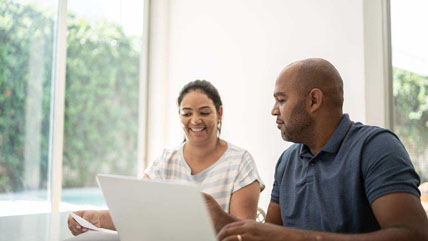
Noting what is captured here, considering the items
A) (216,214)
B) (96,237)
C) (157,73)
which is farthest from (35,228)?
(157,73)

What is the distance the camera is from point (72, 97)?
11.2ft

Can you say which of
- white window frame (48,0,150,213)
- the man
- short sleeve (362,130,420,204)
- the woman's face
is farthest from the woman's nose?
white window frame (48,0,150,213)

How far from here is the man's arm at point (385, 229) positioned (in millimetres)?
1002

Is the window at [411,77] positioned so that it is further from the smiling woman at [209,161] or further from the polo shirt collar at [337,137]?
the polo shirt collar at [337,137]

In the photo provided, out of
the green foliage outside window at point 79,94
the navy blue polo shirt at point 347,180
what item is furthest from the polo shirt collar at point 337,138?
the green foliage outside window at point 79,94

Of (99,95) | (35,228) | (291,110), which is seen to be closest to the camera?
(291,110)

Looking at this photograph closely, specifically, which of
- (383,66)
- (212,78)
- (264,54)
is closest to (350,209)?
(383,66)

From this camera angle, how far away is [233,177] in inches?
75.6

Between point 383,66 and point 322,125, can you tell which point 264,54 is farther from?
point 322,125

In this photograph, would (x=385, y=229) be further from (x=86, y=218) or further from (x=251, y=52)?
(x=251, y=52)

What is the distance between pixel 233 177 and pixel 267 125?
4.31 feet

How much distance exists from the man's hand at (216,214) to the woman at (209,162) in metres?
0.59

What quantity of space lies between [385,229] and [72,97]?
9.22ft

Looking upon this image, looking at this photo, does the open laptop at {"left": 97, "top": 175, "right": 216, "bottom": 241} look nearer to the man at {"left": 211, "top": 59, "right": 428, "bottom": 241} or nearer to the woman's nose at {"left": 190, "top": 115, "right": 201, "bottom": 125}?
the man at {"left": 211, "top": 59, "right": 428, "bottom": 241}
